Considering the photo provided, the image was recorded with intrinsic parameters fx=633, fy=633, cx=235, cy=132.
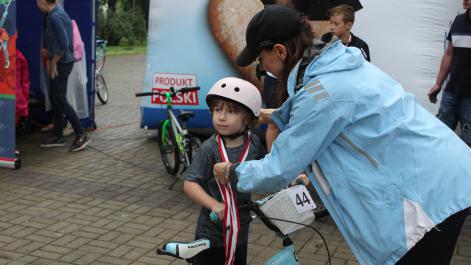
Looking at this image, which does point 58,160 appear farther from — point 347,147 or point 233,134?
point 347,147

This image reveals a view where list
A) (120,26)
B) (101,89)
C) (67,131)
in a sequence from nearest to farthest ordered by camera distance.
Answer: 1. (67,131)
2. (101,89)
3. (120,26)

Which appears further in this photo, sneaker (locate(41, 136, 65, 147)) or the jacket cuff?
sneaker (locate(41, 136, 65, 147))

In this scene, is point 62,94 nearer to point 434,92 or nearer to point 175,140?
point 175,140

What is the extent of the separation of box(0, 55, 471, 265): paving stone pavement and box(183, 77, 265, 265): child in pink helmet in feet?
5.34

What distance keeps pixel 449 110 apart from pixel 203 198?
3.84 meters

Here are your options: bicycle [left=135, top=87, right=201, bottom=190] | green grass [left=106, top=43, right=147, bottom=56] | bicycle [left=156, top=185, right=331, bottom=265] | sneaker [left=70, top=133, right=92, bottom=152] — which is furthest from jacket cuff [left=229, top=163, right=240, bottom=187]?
green grass [left=106, top=43, right=147, bottom=56]

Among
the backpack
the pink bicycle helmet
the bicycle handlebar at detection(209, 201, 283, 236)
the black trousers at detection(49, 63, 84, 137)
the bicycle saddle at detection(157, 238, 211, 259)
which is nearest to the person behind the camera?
the bicycle handlebar at detection(209, 201, 283, 236)

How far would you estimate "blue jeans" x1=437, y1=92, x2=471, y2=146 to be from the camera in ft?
19.0

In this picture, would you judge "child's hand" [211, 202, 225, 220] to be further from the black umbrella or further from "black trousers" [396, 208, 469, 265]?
the black umbrella

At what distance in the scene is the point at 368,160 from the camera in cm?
214

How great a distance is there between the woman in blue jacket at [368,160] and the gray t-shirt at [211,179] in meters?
0.67

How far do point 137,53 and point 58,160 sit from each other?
59.5ft

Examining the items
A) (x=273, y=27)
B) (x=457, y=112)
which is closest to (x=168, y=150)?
(x=457, y=112)

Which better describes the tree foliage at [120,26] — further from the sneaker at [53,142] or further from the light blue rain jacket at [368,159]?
the light blue rain jacket at [368,159]
